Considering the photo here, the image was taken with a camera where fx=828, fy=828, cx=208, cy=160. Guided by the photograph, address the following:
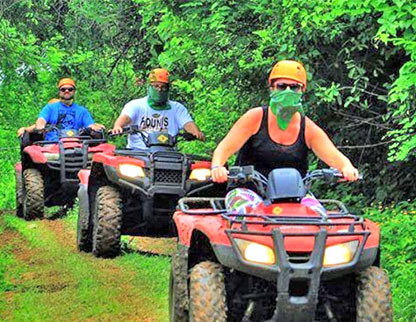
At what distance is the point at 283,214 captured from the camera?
4637 mm

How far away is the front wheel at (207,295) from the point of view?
4.30 m

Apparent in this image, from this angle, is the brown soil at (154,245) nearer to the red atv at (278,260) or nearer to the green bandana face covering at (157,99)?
the green bandana face covering at (157,99)

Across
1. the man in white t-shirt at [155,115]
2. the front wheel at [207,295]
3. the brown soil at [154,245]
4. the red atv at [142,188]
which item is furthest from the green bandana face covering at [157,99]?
the front wheel at [207,295]

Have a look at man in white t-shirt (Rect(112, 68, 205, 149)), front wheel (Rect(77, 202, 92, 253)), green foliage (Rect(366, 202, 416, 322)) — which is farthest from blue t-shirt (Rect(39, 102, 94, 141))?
green foliage (Rect(366, 202, 416, 322))

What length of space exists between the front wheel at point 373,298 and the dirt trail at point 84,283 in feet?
6.70

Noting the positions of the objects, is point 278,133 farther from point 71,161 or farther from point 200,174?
point 71,161

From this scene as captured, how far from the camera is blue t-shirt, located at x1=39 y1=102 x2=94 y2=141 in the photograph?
12.0m

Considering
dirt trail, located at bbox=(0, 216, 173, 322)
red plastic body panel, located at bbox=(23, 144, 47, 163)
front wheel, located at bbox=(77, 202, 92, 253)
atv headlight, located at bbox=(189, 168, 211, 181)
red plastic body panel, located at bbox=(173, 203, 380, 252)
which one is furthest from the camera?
red plastic body panel, located at bbox=(23, 144, 47, 163)

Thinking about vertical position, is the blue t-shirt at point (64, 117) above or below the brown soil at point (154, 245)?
above

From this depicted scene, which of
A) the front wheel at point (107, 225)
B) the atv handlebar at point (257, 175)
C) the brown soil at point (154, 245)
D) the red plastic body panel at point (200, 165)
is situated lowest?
the brown soil at point (154, 245)

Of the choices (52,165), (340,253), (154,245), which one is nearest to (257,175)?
(340,253)

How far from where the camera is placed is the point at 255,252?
4.26 meters

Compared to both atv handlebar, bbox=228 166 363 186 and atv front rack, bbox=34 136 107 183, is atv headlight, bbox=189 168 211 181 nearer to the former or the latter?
atv handlebar, bbox=228 166 363 186

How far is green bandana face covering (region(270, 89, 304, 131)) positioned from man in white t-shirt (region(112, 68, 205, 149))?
3.85 metres
